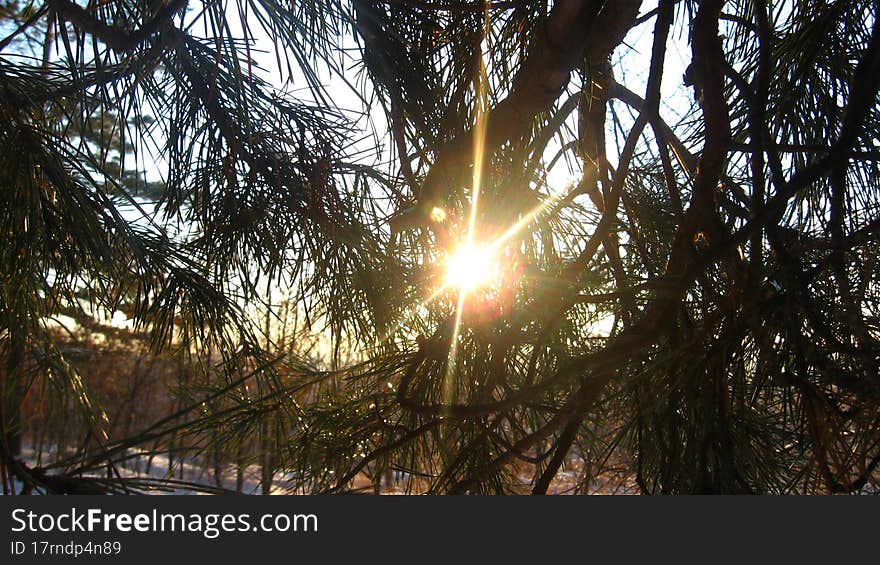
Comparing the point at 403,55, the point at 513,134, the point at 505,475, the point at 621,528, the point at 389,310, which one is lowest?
the point at 621,528

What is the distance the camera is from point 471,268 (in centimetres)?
76

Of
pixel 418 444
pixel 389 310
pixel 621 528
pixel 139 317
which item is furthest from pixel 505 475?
pixel 139 317

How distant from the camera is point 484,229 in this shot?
77cm

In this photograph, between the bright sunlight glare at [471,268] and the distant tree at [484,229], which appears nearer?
the distant tree at [484,229]

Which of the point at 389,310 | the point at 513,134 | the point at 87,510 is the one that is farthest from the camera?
the point at 389,310

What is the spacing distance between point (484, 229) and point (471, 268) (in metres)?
0.05

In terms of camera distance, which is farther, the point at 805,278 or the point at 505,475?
the point at 505,475

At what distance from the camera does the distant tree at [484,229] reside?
1.64 ft

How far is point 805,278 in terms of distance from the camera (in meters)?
0.46

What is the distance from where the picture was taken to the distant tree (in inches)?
19.6

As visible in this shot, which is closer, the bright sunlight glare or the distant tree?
the distant tree

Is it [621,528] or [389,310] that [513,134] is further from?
[621,528]

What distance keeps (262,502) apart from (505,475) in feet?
1.43

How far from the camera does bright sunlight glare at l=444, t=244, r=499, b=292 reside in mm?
753
